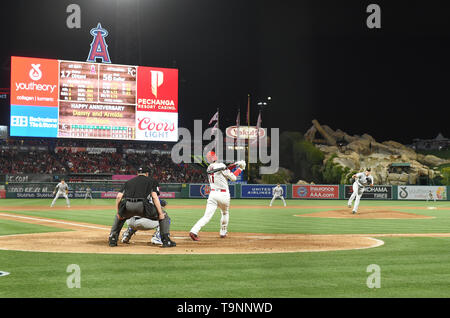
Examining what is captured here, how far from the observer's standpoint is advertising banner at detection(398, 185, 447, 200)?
46344mm

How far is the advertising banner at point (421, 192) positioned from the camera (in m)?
46.3

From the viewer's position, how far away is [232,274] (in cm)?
668

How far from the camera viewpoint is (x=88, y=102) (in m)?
43.1

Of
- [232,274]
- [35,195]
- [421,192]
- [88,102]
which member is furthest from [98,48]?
[232,274]

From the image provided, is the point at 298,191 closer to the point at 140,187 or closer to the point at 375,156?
the point at 375,156

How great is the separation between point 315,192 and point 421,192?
989 cm

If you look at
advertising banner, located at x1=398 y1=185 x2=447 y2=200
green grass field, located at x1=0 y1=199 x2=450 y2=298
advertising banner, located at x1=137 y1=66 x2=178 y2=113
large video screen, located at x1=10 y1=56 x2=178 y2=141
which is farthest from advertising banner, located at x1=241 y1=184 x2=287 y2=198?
green grass field, located at x1=0 y1=199 x2=450 y2=298

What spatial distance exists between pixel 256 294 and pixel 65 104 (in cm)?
4031

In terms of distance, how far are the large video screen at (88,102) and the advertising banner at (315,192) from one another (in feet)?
41.7

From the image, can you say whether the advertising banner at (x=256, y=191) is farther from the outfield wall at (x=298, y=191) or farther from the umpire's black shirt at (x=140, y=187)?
the umpire's black shirt at (x=140, y=187)

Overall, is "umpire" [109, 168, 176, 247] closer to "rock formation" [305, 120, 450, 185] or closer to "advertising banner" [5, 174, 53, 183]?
"advertising banner" [5, 174, 53, 183]

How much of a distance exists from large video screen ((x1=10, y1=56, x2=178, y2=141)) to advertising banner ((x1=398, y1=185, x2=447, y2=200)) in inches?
869

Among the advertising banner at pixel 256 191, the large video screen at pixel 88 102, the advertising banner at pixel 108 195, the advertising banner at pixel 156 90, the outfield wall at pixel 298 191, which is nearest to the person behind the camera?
the large video screen at pixel 88 102

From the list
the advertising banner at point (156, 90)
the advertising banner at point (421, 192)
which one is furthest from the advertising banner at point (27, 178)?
the advertising banner at point (421, 192)
